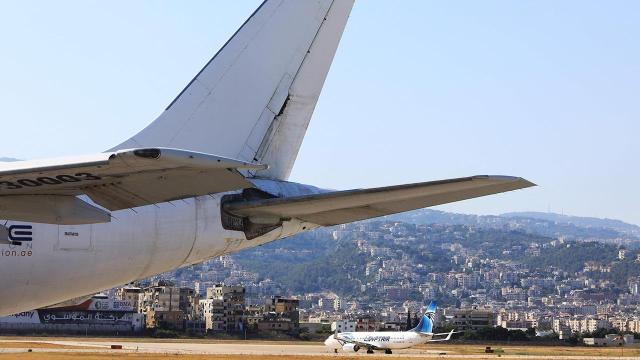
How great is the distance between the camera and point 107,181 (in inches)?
518

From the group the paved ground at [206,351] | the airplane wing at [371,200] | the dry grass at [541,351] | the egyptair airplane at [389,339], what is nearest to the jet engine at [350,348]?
the egyptair airplane at [389,339]

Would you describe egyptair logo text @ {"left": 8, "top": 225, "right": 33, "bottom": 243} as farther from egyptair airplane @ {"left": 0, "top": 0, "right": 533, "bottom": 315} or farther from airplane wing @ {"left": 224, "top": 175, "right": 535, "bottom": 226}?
airplane wing @ {"left": 224, "top": 175, "right": 535, "bottom": 226}

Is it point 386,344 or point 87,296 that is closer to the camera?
point 87,296

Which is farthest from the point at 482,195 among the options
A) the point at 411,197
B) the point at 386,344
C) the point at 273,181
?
the point at 386,344

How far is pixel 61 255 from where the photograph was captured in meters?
18.1

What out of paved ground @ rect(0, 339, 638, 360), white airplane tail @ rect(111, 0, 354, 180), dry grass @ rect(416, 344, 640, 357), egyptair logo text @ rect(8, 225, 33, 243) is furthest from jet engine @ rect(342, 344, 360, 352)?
egyptair logo text @ rect(8, 225, 33, 243)

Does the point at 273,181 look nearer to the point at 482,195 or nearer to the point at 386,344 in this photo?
the point at 482,195

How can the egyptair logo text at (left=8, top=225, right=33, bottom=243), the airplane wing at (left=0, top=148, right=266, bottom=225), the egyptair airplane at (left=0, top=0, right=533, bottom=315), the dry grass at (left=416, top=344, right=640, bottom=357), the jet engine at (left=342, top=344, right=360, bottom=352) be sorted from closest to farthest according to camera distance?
1. the airplane wing at (left=0, top=148, right=266, bottom=225)
2. the egyptair airplane at (left=0, top=0, right=533, bottom=315)
3. the egyptair logo text at (left=8, top=225, right=33, bottom=243)
4. the jet engine at (left=342, top=344, right=360, bottom=352)
5. the dry grass at (left=416, top=344, right=640, bottom=357)

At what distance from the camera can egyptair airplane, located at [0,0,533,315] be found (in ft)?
44.9

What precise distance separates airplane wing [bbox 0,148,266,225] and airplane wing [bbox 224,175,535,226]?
4019 mm

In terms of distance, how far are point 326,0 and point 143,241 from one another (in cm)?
635

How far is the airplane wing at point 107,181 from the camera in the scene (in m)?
11.8

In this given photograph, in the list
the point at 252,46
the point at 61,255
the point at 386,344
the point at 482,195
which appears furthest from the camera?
the point at 386,344

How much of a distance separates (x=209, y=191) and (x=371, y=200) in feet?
14.0
